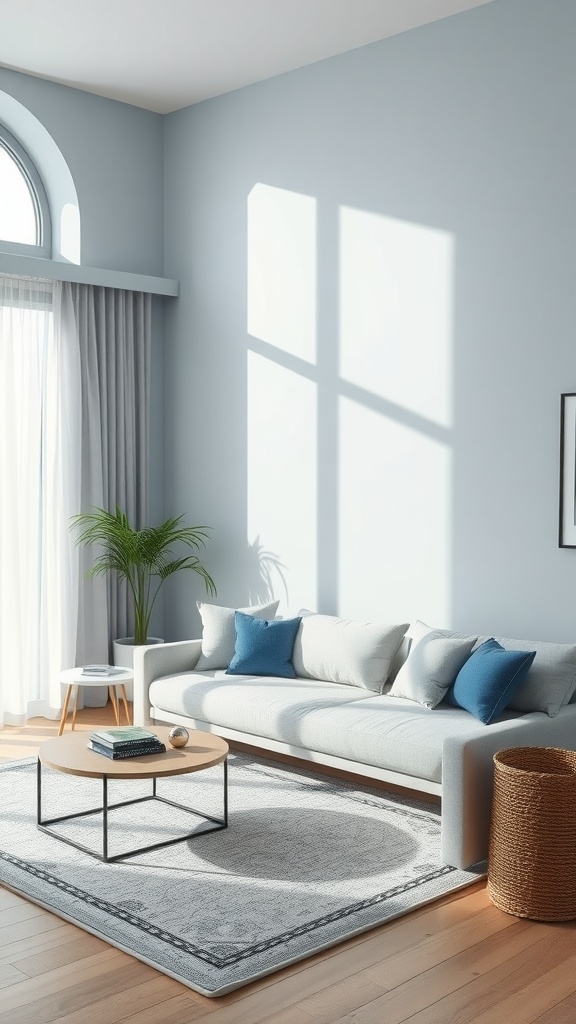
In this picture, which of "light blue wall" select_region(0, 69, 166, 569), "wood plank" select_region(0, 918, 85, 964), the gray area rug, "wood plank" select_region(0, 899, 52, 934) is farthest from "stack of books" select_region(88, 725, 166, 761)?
"light blue wall" select_region(0, 69, 166, 569)

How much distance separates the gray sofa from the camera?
3.84 m

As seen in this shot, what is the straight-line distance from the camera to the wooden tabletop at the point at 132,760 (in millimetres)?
3857

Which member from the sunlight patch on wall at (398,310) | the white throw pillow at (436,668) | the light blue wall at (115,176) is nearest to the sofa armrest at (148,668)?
the white throw pillow at (436,668)

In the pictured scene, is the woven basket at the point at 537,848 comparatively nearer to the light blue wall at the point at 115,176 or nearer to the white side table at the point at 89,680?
the white side table at the point at 89,680

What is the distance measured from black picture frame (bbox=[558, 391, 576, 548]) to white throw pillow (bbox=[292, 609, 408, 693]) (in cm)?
94

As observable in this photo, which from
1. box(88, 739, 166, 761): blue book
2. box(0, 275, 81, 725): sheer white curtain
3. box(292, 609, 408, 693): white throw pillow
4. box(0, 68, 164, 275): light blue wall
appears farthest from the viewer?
box(0, 68, 164, 275): light blue wall

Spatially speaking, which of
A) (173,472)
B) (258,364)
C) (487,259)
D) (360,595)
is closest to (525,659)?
(360,595)

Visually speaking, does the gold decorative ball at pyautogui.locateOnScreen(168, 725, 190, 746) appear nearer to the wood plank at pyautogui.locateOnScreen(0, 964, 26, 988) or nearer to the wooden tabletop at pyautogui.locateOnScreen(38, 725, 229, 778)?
the wooden tabletop at pyautogui.locateOnScreen(38, 725, 229, 778)

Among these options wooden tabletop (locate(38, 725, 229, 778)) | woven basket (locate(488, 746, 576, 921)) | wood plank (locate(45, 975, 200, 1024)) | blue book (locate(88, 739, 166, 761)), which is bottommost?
wood plank (locate(45, 975, 200, 1024))

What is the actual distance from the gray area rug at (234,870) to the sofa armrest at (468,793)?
0.09 meters

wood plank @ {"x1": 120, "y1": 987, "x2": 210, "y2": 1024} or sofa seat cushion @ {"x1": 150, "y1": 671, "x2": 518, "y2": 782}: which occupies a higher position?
sofa seat cushion @ {"x1": 150, "y1": 671, "x2": 518, "y2": 782}

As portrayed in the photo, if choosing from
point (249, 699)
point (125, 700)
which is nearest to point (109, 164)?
point (125, 700)

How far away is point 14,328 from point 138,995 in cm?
413

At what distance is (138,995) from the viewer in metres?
2.96
